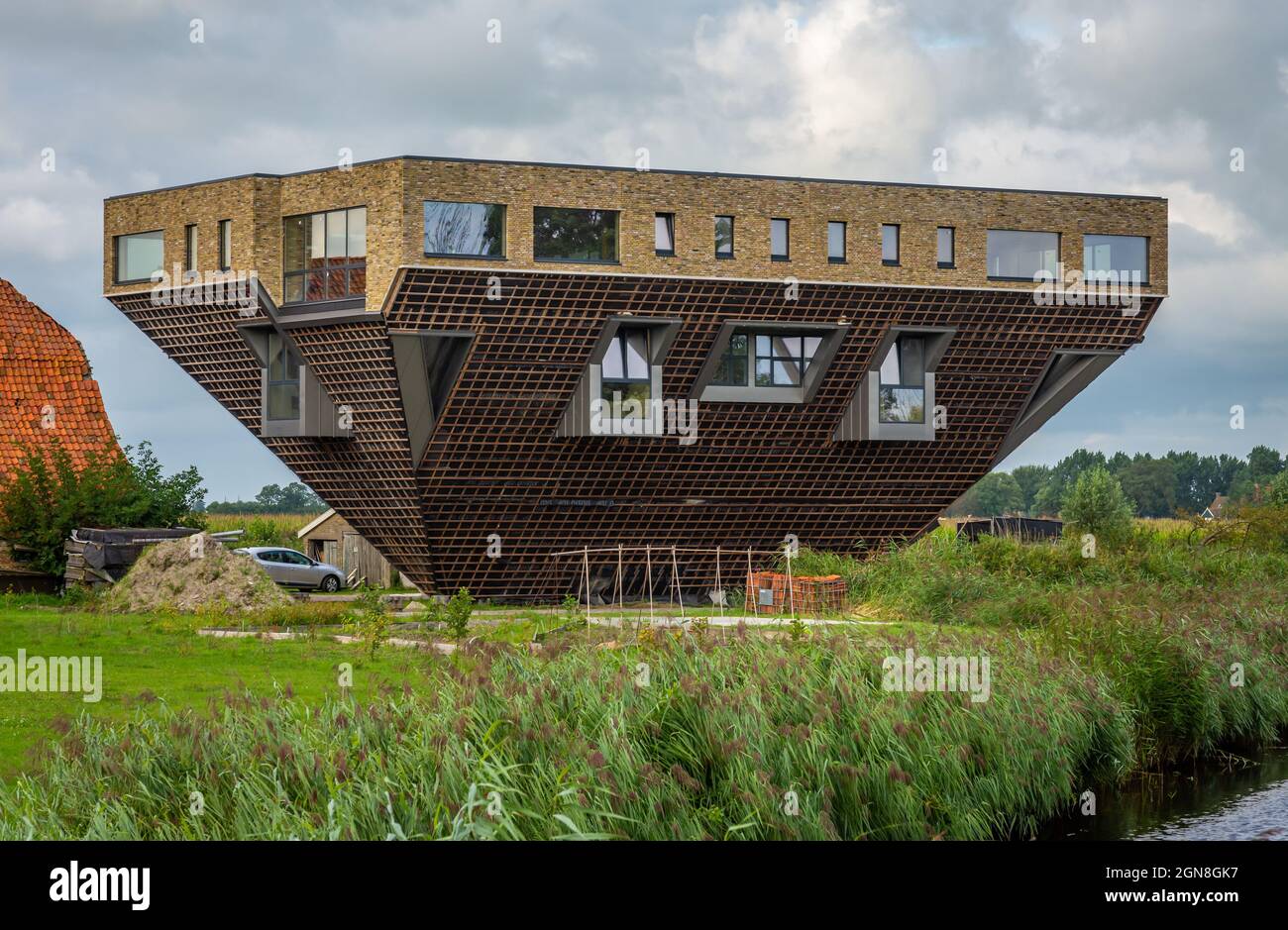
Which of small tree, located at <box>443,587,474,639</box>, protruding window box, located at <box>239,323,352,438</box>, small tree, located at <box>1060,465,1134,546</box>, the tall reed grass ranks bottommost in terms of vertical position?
the tall reed grass

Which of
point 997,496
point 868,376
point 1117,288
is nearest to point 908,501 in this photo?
point 868,376

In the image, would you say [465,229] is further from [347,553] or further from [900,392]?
[347,553]

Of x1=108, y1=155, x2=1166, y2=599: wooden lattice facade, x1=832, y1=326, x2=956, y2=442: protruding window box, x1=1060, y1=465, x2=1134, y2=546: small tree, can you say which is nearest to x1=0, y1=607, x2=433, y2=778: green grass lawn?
x1=108, y1=155, x2=1166, y2=599: wooden lattice facade

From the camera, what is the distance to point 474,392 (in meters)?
24.6

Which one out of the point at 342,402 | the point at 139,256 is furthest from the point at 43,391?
the point at 342,402

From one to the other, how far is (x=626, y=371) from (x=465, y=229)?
13.0 feet

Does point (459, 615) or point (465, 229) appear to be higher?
point (465, 229)

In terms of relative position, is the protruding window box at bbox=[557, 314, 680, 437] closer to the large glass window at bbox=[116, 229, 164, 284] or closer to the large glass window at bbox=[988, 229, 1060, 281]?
the large glass window at bbox=[988, 229, 1060, 281]

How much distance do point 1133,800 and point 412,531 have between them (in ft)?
52.3

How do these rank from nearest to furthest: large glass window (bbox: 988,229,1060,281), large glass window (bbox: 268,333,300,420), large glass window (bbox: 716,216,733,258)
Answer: large glass window (bbox: 716,216,733,258), large glass window (bbox: 268,333,300,420), large glass window (bbox: 988,229,1060,281)

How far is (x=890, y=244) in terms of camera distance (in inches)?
1045

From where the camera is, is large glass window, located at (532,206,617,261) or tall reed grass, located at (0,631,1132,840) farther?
large glass window, located at (532,206,617,261)

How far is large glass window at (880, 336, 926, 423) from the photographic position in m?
27.3

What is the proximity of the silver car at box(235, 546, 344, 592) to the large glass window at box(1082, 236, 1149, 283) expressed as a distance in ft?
63.6
